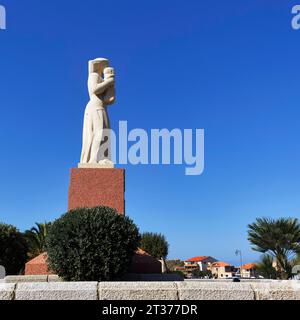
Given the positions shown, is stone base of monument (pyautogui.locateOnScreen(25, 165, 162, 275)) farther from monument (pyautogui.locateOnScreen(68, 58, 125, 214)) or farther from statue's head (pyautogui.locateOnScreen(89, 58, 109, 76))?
statue's head (pyautogui.locateOnScreen(89, 58, 109, 76))

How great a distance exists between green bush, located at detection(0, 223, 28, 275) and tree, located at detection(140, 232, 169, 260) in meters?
7.75

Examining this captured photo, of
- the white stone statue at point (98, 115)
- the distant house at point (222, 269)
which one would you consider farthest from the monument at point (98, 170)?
the distant house at point (222, 269)

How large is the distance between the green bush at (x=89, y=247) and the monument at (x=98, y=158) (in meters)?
2.28

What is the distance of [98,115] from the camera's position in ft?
38.4

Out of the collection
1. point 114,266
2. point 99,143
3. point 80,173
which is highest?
point 99,143

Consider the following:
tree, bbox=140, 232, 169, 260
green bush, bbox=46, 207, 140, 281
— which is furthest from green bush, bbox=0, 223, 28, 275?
green bush, bbox=46, 207, 140, 281

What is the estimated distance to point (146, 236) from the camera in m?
25.4

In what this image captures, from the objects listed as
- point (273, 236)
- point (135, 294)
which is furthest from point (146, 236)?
point (135, 294)

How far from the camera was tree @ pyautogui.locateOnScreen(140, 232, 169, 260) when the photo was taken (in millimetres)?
24506

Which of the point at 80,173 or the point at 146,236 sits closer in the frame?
the point at 80,173

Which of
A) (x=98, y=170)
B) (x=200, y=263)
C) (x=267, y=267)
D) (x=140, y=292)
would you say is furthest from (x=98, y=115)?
(x=200, y=263)
